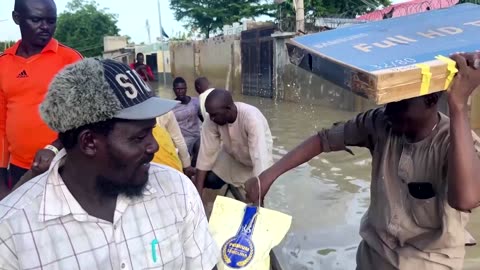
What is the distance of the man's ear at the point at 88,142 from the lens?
1.39 m

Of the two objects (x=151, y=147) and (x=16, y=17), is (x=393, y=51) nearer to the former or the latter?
(x=151, y=147)

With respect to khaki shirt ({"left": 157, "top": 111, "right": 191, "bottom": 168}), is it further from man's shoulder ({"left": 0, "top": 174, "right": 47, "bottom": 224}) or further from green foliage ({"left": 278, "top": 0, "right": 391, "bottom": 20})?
green foliage ({"left": 278, "top": 0, "right": 391, "bottom": 20})

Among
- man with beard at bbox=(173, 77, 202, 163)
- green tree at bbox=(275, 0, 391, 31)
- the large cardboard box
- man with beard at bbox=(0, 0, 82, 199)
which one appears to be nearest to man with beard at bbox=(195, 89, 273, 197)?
man with beard at bbox=(173, 77, 202, 163)

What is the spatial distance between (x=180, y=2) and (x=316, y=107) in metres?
22.9

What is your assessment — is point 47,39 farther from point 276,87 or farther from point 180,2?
point 180,2

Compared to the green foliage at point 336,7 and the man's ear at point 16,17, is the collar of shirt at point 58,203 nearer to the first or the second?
the man's ear at point 16,17

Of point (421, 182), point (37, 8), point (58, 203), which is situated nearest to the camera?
point (58, 203)

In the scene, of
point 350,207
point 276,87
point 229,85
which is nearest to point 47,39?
point 350,207

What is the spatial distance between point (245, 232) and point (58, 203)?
95 centimetres

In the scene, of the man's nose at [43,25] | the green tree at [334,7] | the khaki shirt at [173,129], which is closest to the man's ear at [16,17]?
the man's nose at [43,25]

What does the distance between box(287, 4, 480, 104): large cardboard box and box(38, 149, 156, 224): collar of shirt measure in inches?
Result: 32.3

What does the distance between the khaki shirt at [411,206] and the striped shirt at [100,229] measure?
79 centimetres

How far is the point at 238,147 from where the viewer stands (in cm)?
385

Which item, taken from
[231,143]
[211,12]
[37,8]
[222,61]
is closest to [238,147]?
[231,143]
